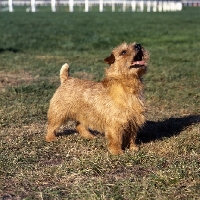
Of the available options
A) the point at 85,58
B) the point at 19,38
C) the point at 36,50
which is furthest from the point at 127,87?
the point at 19,38

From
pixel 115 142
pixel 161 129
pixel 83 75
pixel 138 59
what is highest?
pixel 138 59

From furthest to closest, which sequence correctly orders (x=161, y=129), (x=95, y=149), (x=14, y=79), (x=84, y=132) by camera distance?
(x=14, y=79) → (x=161, y=129) → (x=84, y=132) → (x=95, y=149)

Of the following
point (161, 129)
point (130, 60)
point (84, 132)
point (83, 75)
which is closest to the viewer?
point (130, 60)

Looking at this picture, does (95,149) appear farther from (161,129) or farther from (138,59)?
(161,129)

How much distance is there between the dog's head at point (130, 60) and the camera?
19.4ft

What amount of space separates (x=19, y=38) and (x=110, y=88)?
1695 cm

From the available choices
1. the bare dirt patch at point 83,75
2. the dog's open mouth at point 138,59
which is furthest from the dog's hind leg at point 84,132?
the bare dirt patch at point 83,75

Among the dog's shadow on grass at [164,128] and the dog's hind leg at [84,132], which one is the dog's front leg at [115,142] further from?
the dog's hind leg at [84,132]

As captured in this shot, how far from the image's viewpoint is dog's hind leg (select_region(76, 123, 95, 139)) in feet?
22.8

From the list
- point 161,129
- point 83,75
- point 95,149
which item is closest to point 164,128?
point 161,129

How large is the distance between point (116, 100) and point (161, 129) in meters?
1.46

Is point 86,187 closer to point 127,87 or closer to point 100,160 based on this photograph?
point 100,160

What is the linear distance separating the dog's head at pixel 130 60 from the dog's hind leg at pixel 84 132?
1.22 metres

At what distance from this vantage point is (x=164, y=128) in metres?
7.43
